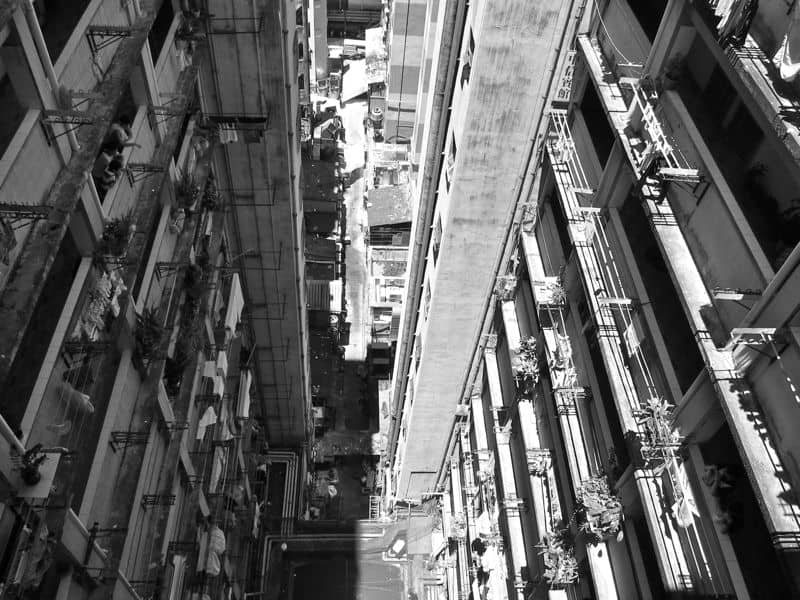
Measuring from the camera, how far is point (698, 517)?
42.2 ft

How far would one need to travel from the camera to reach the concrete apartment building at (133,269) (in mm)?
10695

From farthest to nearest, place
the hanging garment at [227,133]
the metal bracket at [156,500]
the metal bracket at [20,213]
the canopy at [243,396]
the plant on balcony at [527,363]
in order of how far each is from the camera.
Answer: the canopy at [243,396]
the hanging garment at [227,133]
the plant on balcony at [527,363]
the metal bracket at [156,500]
the metal bracket at [20,213]

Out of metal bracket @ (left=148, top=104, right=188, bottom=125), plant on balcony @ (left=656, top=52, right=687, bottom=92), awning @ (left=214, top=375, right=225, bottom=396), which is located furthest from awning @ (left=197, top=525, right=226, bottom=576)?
plant on balcony @ (left=656, top=52, right=687, bottom=92)

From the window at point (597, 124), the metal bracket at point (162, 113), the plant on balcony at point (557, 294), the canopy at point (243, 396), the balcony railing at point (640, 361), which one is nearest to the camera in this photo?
the balcony railing at point (640, 361)

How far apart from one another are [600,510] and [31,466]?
1223 centimetres

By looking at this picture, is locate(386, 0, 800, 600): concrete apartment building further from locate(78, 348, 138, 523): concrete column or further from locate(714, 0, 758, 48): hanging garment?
locate(78, 348, 138, 523): concrete column

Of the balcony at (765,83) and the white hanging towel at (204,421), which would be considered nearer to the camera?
the balcony at (765,83)

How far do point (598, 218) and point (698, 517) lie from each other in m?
8.89

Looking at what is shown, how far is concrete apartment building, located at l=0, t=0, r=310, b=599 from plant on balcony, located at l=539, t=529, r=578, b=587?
10.6 meters

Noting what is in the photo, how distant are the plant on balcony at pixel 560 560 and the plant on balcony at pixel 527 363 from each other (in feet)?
17.2

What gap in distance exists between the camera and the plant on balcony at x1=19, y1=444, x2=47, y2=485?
10328mm

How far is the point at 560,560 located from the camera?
18.1 m

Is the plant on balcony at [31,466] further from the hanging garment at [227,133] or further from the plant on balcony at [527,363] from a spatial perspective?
the hanging garment at [227,133]

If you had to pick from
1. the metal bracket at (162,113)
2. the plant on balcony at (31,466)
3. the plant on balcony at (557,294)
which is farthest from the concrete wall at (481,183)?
the plant on balcony at (31,466)
